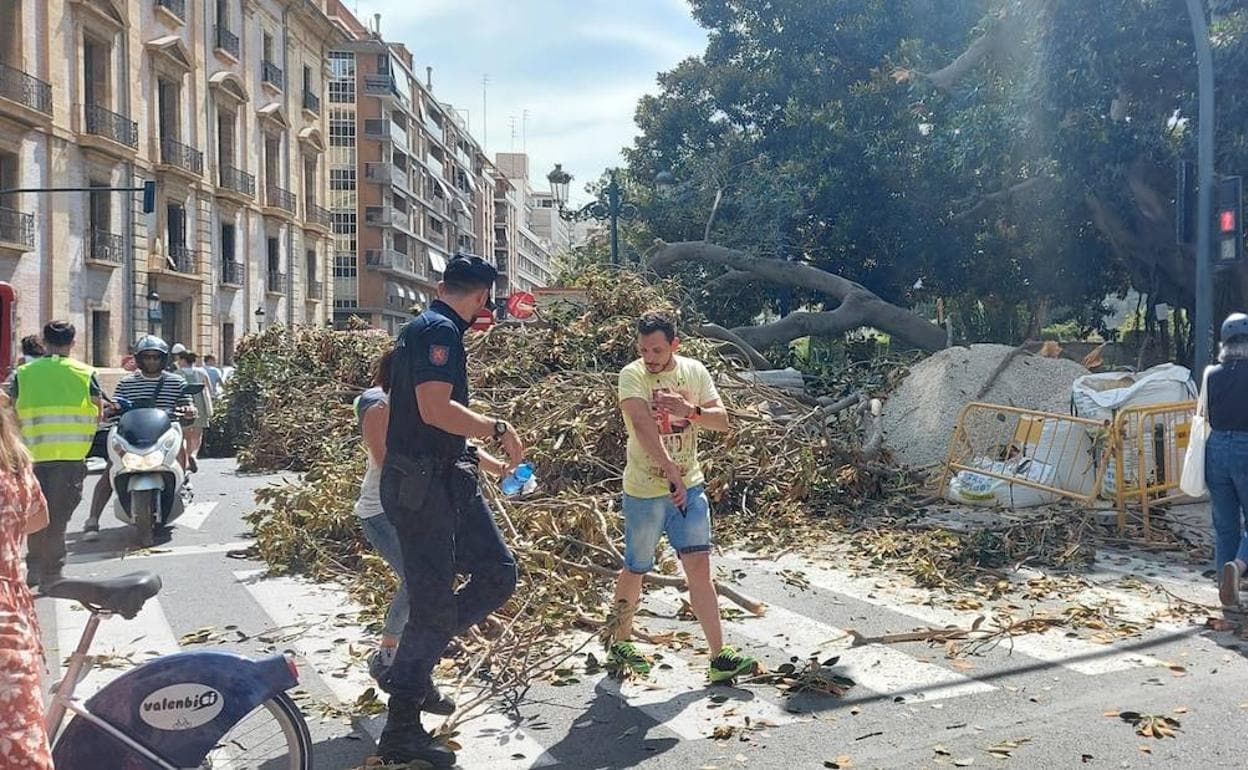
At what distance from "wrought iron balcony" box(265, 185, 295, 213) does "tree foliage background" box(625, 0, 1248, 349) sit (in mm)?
20444

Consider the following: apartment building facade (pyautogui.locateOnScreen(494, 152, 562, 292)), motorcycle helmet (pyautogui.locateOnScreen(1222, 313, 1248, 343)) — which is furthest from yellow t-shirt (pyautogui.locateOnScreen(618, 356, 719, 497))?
apartment building facade (pyautogui.locateOnScreen(494, 152, 562, 292))

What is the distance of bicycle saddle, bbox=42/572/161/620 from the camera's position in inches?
106

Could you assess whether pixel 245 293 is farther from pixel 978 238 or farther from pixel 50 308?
pixel 978 238

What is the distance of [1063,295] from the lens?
21.1m

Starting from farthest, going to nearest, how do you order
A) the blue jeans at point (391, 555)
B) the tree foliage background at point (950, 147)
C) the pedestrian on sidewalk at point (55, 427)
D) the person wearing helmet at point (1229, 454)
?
1. the tree foliage background at point (950, 147)
2. the pedestrian on sidewalk at point (55, 427)
3. the person wearing helmet at point (1229, 454)
4. the blue jeans at point (391, 555)

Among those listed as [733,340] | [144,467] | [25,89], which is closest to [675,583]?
[144,467]

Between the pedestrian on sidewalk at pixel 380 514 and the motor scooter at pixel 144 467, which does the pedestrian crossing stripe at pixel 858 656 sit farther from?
the motor scooter at pixel 144 467

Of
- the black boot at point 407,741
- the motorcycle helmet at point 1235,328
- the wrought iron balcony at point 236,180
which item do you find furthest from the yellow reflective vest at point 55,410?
the wrought iron balcony at point 236,180

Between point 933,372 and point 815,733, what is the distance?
841 centimetres

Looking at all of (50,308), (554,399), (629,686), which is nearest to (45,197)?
(50,308)

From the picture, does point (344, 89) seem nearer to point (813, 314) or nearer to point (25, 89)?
point (25, 89)

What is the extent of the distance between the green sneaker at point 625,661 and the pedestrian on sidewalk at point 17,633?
3041 mm

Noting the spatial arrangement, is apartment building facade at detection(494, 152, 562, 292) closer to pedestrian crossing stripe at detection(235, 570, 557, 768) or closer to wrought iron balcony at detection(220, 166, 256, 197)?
wrought iron balcony at detection(220, 166, 256, 197)

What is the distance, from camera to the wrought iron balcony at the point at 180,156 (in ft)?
113
